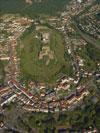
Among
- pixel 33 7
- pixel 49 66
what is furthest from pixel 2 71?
pixel 33 7

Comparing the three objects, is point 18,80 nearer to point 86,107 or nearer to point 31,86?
point 31,86

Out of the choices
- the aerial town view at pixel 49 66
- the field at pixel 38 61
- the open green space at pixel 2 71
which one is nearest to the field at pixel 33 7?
the aerial town view at pixel 49 66

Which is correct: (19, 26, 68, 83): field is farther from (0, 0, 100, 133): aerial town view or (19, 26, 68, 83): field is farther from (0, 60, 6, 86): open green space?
(0, 60, 6, 86): open green space

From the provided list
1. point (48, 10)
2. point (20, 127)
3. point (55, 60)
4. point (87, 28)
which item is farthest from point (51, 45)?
point (20, 127)

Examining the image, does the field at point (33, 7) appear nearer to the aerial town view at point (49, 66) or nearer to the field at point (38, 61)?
the aerial town view at point (49, 66)

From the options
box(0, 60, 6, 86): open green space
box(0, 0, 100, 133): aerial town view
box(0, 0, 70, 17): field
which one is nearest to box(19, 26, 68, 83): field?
box(0, 0, 100, 133): aerial town view

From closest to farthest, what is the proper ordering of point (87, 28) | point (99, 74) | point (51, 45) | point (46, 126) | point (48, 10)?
point (46, 126), point (99, 74), point (51, 45), point (87, 28), point (48, 10)

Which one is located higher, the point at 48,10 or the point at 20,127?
the point at 48,10
